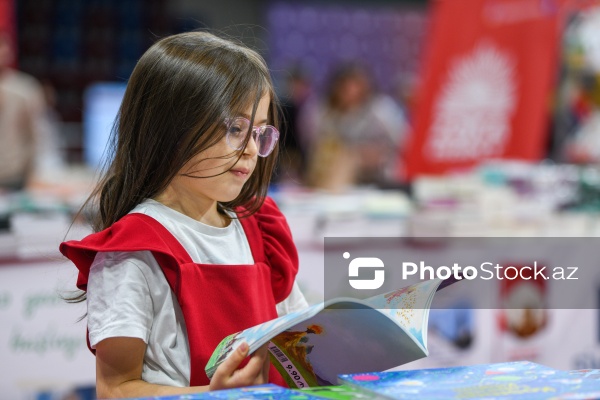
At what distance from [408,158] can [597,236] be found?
1588mm

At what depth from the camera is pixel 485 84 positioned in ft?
16.5

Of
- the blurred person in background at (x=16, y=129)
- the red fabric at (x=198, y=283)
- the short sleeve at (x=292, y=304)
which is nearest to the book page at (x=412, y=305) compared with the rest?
the red fabric at (x=198, y=283)

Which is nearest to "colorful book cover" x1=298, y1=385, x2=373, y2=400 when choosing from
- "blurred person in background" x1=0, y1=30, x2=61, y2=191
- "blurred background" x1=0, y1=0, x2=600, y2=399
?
"blurred background" x1=0, y1=0, x2=600, y2=399

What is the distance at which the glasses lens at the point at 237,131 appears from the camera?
59.9 inches

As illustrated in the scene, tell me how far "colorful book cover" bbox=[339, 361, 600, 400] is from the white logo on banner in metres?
3.74

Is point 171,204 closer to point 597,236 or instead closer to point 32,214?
point 32,214

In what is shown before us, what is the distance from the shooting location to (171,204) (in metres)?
1.61

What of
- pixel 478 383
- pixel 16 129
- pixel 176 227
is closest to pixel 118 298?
pixel 176 227

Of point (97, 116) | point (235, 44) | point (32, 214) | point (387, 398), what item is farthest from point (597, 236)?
point (97, 116)

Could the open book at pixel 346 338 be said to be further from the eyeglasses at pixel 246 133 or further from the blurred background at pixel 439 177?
the blurred background at pixel 439 177

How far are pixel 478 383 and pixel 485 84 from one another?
12.9 feet

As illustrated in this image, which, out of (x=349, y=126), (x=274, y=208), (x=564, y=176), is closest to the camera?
(x=274, y=208)

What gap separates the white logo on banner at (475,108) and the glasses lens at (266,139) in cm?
360
